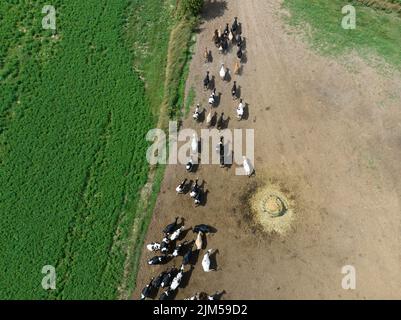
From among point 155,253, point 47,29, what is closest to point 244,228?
point 155,253

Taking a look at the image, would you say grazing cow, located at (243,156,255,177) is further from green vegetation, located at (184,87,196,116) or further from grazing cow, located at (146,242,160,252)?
grazing cow, located at (146,242,160,252)

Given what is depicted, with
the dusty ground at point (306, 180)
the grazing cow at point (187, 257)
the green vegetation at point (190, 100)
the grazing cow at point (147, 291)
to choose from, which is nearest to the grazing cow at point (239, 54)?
the dusty ground at point (306, 180)

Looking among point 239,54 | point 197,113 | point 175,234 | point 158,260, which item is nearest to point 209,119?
point 197,113

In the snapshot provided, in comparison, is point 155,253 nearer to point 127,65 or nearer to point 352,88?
point 127,65

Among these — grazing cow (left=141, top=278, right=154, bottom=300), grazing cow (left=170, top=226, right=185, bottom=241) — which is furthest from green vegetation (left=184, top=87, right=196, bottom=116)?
grazing cow (left=141, top=278, right=154, bottom=300)

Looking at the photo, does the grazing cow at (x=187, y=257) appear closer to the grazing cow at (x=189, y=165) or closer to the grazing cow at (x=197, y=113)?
the grazing cow at (x=189, y=165)

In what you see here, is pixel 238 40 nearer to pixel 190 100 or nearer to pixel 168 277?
pixel 190 100
